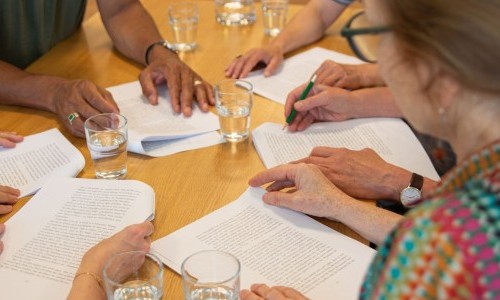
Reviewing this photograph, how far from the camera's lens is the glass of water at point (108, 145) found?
130 cm

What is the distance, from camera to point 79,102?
4.91ft

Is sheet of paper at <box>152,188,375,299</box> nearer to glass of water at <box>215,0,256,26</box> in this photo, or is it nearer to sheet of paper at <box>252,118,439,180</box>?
sheet of paper at <box>252,118,439,180</box>

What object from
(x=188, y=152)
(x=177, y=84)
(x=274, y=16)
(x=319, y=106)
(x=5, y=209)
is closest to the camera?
(x=5, y=209)

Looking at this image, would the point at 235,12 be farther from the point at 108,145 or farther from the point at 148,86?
the point at 108,145

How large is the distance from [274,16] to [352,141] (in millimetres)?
788

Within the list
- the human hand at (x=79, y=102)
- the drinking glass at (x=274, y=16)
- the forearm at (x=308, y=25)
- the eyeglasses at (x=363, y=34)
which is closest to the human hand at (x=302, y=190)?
the eyeglasses at (x=363, y=34)

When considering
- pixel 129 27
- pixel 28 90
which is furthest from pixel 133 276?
pixel 129 27

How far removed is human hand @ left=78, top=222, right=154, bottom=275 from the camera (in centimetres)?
98

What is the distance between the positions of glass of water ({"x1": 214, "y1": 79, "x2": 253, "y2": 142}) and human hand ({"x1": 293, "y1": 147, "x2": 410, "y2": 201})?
22 cm

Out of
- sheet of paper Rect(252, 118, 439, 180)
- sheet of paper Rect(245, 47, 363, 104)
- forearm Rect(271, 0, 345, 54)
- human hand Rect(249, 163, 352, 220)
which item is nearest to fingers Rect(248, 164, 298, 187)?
human hand Rect(249, 163, 352, 220)

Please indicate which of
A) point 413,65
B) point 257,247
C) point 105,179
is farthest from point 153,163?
point 413,65

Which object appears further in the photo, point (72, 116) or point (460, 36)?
point (72, 116)

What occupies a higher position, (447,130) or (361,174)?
(447,130)

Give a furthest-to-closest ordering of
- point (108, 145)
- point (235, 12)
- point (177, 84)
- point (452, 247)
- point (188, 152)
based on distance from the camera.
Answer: point (235, 12)
point (177, 84)
point (188, 152)
point (108, 145)
point (452, 247)
